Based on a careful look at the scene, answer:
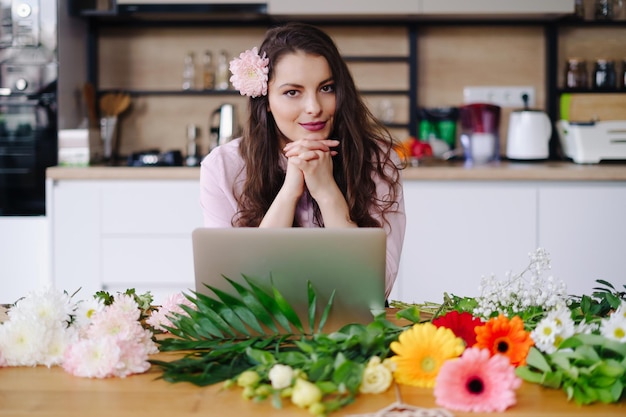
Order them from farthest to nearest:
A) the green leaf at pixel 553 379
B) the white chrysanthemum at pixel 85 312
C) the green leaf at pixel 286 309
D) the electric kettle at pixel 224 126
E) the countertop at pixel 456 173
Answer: the electric kettle at pixel 224 126, the countertop at pixel 456 173, the white chrysanthemum at pixel 85 312, the green leaf at pixel 286 309, the green leaf at pixel 553 379

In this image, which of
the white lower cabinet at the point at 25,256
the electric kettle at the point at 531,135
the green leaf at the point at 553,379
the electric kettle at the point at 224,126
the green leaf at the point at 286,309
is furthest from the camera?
the electric kettle at the point at 224,126

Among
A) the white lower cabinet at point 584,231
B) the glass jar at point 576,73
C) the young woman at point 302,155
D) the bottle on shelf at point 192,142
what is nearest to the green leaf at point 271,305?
the young woman at point 302,155

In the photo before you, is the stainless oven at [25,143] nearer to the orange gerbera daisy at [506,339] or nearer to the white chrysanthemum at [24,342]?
the white chrysanthemum at [24,342]

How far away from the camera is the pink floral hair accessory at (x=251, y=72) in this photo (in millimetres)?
1865

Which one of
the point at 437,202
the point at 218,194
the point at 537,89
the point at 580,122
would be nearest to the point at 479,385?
the point at 218,194

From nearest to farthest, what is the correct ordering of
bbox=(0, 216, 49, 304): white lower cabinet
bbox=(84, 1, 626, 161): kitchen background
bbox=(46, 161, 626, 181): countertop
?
bbox=(46, 161, 626, 181): countertop, bbox=(0, 216, 49, 304): white lower cabinet, bbox=(84, 1, 626, 161): kitchen background

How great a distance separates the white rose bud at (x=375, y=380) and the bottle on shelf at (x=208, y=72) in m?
2.83

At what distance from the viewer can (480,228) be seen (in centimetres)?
313

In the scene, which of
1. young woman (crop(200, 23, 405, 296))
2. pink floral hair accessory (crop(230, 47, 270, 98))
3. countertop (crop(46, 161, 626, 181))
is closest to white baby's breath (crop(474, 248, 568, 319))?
young woman (crop(200, 23, 405, 296))

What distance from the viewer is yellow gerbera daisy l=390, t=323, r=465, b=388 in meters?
1.04

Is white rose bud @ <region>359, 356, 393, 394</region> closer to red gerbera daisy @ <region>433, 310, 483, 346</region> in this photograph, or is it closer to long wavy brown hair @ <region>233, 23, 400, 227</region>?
red gerbera daisy @ <region>433, 310, 483, 346</region>

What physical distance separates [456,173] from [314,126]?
137 cm

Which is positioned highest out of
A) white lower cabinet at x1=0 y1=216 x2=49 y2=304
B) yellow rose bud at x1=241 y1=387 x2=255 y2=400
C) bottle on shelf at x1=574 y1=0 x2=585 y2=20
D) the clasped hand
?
bottle on shelf at x1=574 y1=0 x2=585 y2=20

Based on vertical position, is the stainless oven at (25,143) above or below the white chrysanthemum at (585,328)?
above
